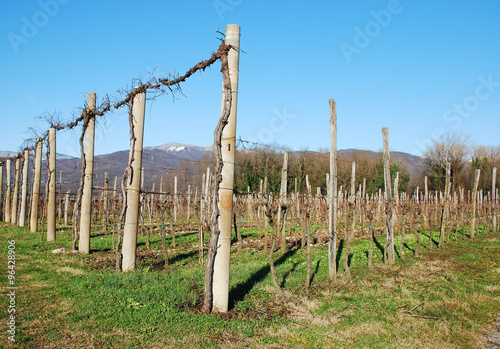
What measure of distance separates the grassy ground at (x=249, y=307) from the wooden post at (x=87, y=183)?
915mm

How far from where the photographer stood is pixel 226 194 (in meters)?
5.23

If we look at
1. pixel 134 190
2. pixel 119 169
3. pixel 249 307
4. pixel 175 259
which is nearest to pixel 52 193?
pixel 175 259

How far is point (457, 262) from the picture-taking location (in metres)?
9.90

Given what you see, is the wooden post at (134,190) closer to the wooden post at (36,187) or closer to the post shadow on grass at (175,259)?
the post shadow on grass at (175,259)

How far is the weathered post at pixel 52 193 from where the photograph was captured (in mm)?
11375

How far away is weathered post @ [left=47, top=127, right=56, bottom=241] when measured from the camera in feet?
37.3

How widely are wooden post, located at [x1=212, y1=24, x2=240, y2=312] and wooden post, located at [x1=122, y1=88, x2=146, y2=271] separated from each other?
3.02 m

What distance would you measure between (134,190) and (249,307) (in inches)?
143

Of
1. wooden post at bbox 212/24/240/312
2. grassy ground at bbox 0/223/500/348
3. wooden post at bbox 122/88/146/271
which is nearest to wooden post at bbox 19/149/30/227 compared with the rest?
grassy ground at bbox 0/223/500/348

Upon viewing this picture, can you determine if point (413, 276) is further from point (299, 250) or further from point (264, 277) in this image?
point (299, 250)

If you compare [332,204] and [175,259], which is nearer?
[332,204]

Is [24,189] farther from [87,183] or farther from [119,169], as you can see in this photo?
[119,169]

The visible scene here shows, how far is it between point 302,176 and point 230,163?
3444cm

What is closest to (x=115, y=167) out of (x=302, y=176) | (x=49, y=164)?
(x=302, y=176)
